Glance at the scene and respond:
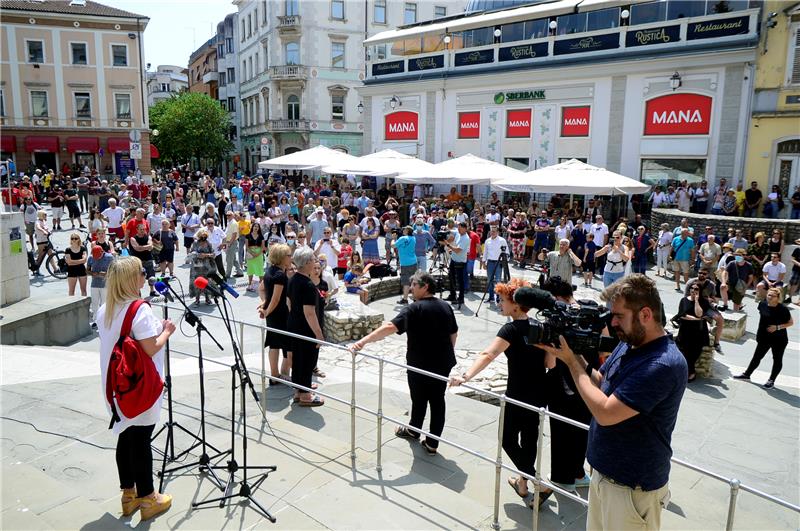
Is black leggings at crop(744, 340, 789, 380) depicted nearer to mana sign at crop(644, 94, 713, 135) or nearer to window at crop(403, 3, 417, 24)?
mana sign at crop(644, 94, 713, 135)

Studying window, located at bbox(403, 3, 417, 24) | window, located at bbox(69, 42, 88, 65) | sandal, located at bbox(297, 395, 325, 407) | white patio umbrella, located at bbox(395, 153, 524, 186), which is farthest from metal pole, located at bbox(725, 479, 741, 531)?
window, located at bbox(403, 3, 417, 24)

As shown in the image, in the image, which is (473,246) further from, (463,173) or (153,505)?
(153,505)

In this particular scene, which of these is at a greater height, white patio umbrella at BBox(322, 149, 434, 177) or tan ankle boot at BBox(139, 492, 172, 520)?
white patio umbrella at BBox(322, 149, 434, 177)

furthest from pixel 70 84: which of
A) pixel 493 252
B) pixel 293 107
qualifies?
pixel 493 252

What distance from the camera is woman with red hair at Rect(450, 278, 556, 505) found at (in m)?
4.63

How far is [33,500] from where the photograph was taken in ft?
14.0

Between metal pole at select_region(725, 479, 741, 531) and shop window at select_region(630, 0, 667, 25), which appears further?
shop window at select_region(630, 0, 667, 25)

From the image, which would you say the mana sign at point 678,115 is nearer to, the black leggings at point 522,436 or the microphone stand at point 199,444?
the black leggings at point 522,436

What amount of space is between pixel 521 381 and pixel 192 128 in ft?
161

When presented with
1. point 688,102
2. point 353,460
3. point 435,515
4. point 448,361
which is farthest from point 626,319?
point 688,102

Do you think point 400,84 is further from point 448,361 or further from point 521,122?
point 448,361

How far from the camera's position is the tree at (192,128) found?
48.6m

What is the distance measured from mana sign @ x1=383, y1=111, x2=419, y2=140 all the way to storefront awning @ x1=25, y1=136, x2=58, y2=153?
24561 mm

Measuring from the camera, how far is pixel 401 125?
30.4 metres
